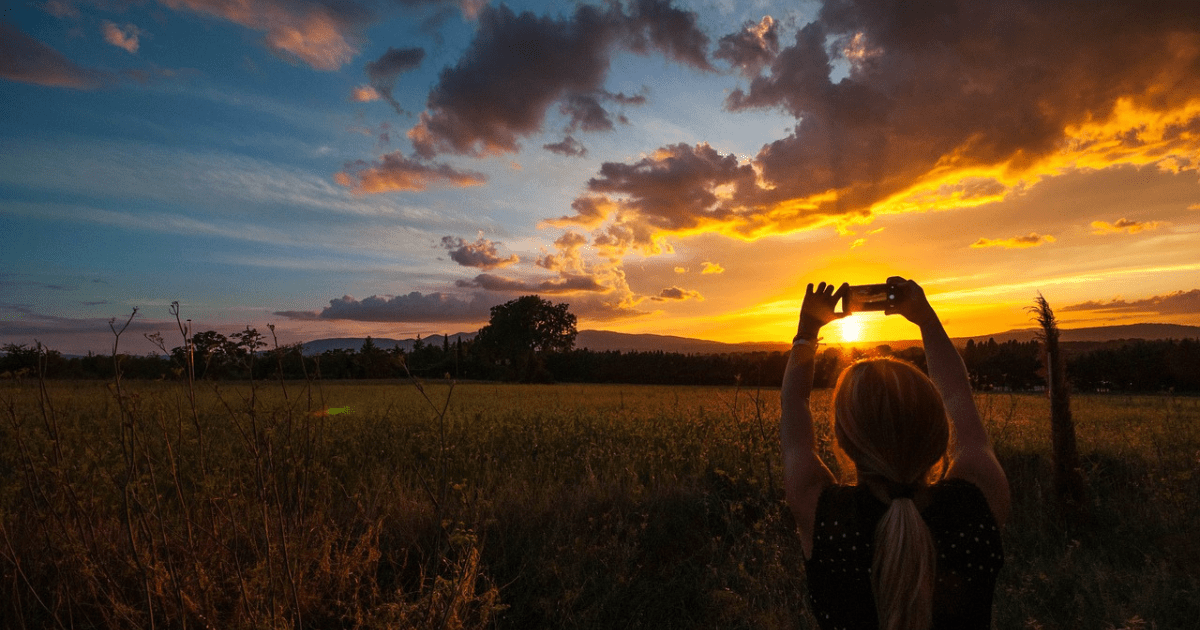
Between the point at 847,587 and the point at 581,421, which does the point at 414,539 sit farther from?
the point at 581,421

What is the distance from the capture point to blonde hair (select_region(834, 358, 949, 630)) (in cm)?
160

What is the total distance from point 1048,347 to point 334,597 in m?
8.22

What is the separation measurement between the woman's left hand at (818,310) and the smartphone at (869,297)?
0.03 metres

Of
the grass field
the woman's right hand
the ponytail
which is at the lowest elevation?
the grass field

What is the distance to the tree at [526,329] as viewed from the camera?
74.2 metres

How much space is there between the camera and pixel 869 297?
2064 millimetres

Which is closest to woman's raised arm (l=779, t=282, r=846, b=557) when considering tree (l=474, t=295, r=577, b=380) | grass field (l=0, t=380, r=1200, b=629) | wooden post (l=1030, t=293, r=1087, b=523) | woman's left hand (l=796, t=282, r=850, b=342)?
woman's left hand (l=796, t=282, r=850, b=342)

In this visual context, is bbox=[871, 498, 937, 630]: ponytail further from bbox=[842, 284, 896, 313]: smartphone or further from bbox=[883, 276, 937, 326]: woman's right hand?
bbox=[883, 276, 937, 326]: woman's right hand

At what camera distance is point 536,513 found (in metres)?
6.38

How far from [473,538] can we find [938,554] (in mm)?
2527

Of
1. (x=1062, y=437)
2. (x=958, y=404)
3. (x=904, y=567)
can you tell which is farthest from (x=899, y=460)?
(x=1062, y=437)

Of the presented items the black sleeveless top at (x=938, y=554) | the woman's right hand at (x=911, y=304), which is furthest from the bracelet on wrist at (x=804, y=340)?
the black sleeveless top at (x=938, y=554)

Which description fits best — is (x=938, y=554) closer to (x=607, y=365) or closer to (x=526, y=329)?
(x=607, y=365)

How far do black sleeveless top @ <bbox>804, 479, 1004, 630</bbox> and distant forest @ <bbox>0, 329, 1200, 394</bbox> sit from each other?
0.53 meters
